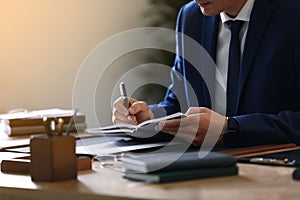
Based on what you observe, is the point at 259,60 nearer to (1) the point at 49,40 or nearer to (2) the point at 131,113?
(2) the point at 131,113

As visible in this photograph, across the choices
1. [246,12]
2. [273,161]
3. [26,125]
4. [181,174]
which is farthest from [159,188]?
[26,125]

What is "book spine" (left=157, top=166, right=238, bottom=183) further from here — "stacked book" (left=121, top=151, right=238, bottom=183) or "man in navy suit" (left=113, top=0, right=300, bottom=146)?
"man in navy suit" (left=113, top=0, right=300, bottom=146)

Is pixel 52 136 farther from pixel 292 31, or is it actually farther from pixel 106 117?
pixel 106 117

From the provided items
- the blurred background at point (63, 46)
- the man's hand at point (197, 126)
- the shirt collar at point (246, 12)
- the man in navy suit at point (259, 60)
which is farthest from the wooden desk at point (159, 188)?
the blurred background at point (63, 46)

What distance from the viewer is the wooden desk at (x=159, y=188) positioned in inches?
50.0

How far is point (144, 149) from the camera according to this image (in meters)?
1.84

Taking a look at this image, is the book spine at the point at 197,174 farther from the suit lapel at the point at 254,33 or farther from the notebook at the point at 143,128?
the suit lapel at the point at 254,33

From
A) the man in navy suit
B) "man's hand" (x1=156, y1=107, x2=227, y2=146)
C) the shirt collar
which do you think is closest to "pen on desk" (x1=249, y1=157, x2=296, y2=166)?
"man's hand" (x1=156, y1=107, x2=227, y2=146)

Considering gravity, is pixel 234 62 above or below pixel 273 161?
above

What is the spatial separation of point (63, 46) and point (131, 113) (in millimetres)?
1788

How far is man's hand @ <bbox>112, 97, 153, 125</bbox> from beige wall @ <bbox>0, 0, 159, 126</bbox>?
1727 millimetres

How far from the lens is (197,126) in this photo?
6.17 feet

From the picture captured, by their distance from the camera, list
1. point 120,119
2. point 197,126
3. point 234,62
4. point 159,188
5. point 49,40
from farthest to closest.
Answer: point 49,40
point 234,62
point 120,119
point 197,126
point 159,188

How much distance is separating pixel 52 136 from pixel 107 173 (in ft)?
0.58
